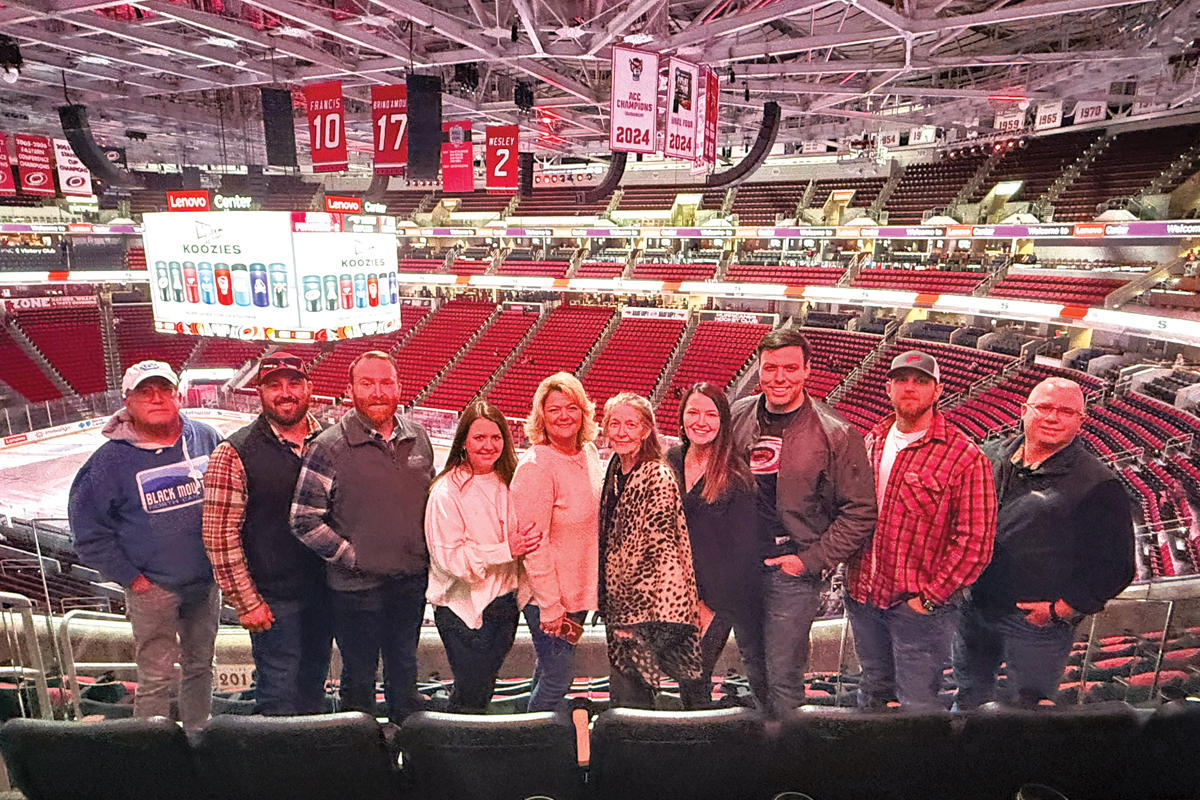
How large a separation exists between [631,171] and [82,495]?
29225 millimetres

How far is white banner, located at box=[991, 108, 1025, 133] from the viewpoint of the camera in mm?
17703

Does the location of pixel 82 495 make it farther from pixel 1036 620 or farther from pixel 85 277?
pixel 85 277

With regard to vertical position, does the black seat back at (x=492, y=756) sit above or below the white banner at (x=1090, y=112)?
below

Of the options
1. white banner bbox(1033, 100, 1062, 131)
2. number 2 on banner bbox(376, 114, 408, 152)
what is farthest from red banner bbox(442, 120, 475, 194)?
white banner bbox(1033, 100, 1062, 131)

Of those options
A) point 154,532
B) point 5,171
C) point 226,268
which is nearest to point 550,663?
point 154,532

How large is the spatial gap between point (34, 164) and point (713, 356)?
17857 millimetres

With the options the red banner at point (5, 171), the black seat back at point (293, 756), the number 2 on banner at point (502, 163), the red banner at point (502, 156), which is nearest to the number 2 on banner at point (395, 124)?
the red banner at point (502, 156)

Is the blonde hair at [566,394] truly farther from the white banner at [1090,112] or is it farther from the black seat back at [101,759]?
the white banner at [1090,112]

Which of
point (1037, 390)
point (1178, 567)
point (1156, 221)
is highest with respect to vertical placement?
point (1156, 221)

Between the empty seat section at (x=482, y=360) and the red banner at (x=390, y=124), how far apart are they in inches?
408

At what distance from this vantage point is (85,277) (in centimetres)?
2489

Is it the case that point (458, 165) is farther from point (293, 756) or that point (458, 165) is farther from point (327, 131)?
point (293, 756)

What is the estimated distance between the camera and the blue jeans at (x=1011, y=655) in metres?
2.85

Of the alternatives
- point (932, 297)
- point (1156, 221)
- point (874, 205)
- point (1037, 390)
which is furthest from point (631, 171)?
point (1037, 390)
